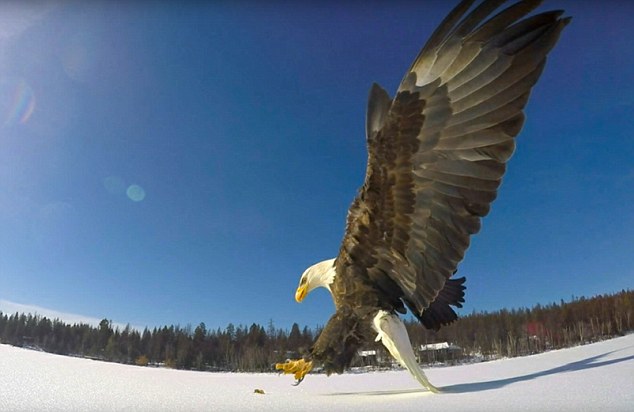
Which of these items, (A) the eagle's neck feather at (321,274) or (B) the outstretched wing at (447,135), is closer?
(B) the outstretched wing at (447,135)

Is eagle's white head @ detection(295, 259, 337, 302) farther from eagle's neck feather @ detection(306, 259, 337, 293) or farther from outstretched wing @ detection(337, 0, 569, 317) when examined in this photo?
outstretched wing @ detection(337, 0, 569, 317)

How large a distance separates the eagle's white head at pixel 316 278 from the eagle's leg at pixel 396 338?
741 mm

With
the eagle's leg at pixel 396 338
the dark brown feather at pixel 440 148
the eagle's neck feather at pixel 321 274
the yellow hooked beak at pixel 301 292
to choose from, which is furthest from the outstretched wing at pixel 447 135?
the yellow hooked beak at pixel 301 292

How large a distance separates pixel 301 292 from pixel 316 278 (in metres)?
0.43

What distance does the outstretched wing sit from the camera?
2629mm

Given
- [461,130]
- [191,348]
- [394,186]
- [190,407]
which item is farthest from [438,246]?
[191,348]

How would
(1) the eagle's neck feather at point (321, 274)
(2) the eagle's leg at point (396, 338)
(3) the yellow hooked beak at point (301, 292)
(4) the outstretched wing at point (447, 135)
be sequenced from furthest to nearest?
1. (3) the yellow hooked beak at point (301, 292)
2. (1) the eagle's neck feather at point (321, 274)
3. (2) the eagle's leg at point (396, 338)
4. (4) the outstretched wing at point (447, 135)

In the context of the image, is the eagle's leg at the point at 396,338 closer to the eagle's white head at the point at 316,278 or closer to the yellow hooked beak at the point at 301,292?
the eagle's white head at the point at 316,278

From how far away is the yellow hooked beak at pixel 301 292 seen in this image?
463 centimetres

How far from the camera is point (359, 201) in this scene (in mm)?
3164

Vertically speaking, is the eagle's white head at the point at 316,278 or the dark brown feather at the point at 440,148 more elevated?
the dark brown feather at the point at 440,148

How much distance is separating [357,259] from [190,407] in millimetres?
1908

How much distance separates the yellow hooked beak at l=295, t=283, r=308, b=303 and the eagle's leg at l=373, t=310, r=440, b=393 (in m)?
1.40

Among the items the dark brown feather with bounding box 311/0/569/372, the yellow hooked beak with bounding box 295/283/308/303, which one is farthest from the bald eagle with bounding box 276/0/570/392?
the yellow hooked beak with bounding box 295/283/308/303
